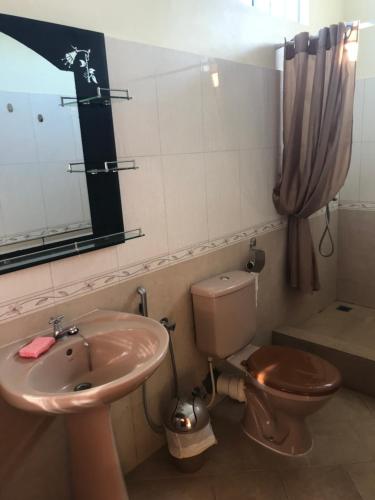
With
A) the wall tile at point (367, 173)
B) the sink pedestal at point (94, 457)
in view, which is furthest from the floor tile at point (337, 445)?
the wall tile at point (367, 173)

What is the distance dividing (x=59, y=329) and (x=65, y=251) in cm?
28

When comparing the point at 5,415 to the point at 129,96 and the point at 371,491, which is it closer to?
the point at 129,96

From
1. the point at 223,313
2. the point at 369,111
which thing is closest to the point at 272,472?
the point at 223,313

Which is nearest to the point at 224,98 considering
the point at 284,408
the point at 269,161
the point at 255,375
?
the point at 269,161

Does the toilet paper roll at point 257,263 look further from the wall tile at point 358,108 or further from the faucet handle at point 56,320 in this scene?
the wall tile at point 358,108

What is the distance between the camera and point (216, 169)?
207cm

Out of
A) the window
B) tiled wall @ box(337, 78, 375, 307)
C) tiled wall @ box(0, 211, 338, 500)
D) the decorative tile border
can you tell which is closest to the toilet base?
tiled wall @ box(0, 211, 338, 500)

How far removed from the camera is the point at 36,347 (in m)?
1.30

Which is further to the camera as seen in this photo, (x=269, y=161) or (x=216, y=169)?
(x=269, y=161)

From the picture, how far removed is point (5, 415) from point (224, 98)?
173 cm

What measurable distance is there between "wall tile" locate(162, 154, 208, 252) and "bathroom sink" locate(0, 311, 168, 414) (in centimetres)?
55

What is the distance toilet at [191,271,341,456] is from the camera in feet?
5.91

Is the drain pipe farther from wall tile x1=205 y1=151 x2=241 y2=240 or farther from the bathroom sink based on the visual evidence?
wall tile x1=205 y1=151 x2=241 y2=240

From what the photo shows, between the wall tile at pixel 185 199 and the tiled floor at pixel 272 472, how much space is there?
1.06m
